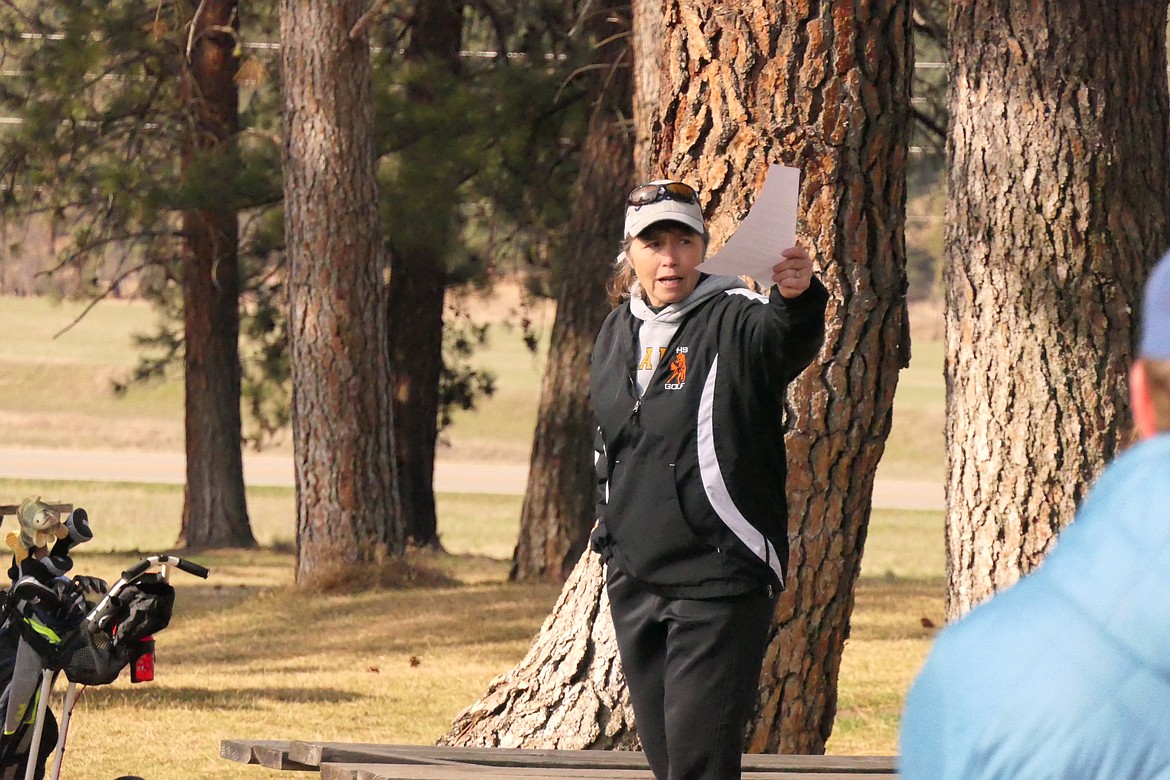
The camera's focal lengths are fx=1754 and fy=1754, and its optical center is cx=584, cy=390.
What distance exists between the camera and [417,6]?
57.0 ft

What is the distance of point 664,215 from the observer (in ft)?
12.4

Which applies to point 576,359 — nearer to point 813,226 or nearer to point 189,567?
point 813,226

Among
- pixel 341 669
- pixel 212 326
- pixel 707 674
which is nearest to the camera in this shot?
pixel 707 674

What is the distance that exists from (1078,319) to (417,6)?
1242 centimetres

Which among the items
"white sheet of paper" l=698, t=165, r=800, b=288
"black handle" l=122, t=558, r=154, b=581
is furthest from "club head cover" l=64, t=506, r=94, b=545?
"white sheet of paper" l=698, t=165, r=800, b=288

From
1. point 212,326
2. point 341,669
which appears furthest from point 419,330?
point 341,669

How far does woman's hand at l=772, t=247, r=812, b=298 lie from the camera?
11.5 feet

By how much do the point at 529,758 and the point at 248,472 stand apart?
1374 inches

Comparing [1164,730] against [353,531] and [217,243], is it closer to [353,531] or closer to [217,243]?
[353,531]

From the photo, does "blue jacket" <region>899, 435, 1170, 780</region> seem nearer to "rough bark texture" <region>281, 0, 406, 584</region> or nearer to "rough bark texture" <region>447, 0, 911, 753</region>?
"rough bark texture" <region>447, 0, 911, 753</region>

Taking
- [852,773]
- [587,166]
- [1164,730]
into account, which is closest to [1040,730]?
[1164,730]

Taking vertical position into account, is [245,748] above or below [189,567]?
below

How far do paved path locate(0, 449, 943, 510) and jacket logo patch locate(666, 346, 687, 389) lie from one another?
2873cm

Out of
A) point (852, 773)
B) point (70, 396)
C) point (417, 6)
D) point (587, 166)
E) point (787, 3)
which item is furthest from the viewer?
point (70, 396)
